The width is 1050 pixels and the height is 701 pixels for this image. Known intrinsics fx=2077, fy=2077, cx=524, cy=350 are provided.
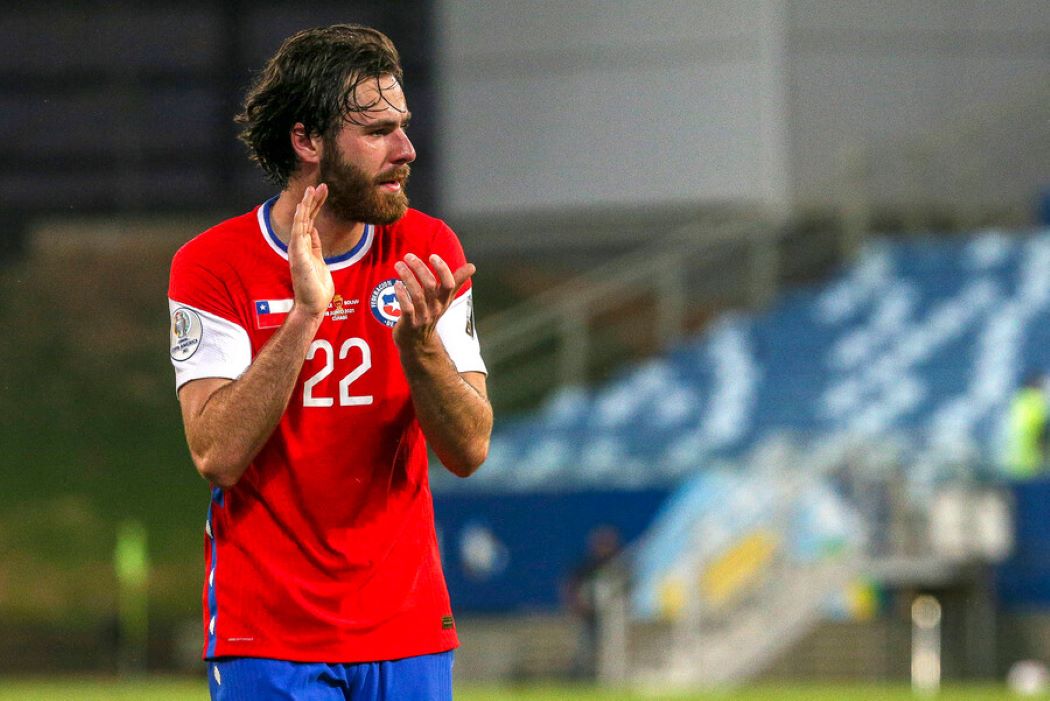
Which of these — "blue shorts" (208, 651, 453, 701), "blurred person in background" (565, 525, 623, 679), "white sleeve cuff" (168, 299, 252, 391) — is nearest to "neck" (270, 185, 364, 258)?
"white sleeve cuff" (168, 299, 252, 391)

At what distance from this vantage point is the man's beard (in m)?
3.94

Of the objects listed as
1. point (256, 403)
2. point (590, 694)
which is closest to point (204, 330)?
point (256, 403)

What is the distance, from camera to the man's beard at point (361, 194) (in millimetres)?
3936

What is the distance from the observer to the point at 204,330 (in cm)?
392

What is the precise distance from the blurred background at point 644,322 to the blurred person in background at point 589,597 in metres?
0.04

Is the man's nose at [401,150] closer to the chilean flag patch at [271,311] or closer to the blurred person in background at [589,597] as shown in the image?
the chilean flag patch at [271,311]

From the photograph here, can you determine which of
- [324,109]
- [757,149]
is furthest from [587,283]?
[324,109]

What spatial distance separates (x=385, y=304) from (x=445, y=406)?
0.27 meters

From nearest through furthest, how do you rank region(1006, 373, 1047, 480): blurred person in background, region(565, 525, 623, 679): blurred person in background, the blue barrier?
region(1006, 373, 1047, 480): blurred person in background
region(565, 525, 623, 679): blurred person in background
the blue barrier

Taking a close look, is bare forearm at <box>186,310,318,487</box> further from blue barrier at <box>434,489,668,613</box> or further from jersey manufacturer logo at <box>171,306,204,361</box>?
blue barrier at <box>434,489,668,613</box>

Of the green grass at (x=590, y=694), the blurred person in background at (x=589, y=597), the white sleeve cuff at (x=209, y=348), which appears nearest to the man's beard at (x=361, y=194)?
the white sleeve cuff at (x=209, y=348)

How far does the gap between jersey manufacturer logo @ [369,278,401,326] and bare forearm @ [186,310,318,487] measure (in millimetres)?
200

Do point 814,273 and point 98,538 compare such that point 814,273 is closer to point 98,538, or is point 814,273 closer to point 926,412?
point 926,412

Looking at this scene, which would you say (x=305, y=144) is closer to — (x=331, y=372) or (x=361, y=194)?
(x=361, y=194)
